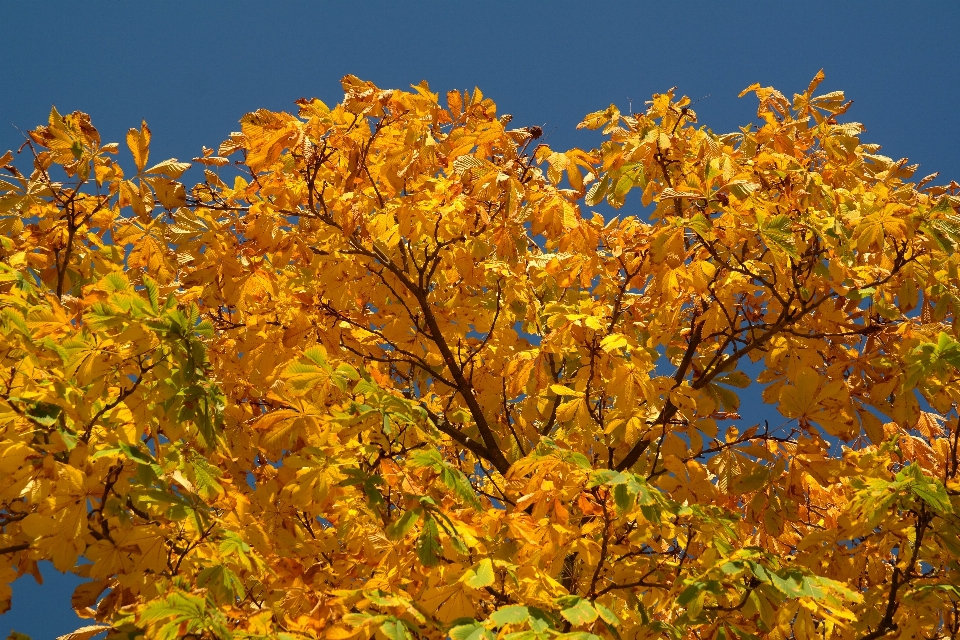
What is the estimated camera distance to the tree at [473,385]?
2812 millimetres

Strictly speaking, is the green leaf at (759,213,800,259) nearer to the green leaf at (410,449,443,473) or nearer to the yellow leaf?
the green leaf at (410,449,443,473)

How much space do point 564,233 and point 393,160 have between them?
962 mm

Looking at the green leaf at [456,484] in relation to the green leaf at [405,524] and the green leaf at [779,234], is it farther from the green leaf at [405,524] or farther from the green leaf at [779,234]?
the green leaf at [779,234]

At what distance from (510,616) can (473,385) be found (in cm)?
276

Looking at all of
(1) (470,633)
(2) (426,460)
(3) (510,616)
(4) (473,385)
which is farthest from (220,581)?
(4) (473,385)

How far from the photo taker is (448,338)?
15.8 ft

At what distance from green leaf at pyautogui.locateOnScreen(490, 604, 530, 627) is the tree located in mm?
16

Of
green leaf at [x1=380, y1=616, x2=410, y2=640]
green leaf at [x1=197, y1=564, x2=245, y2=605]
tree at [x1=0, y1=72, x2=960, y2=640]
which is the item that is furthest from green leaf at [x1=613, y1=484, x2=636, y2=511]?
green leaf at [x1=197, y1=564, x2=245, y2=605]

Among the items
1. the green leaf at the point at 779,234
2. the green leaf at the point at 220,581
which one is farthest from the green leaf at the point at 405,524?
the green leaf at the point at 779,234

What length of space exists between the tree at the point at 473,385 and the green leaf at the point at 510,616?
0.02 meters

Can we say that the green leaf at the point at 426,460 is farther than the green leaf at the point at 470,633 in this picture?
Yes

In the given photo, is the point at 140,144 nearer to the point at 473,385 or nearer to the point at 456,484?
the point at 456,484

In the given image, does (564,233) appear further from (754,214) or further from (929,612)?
(929,612)

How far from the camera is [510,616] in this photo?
7.71 ft
